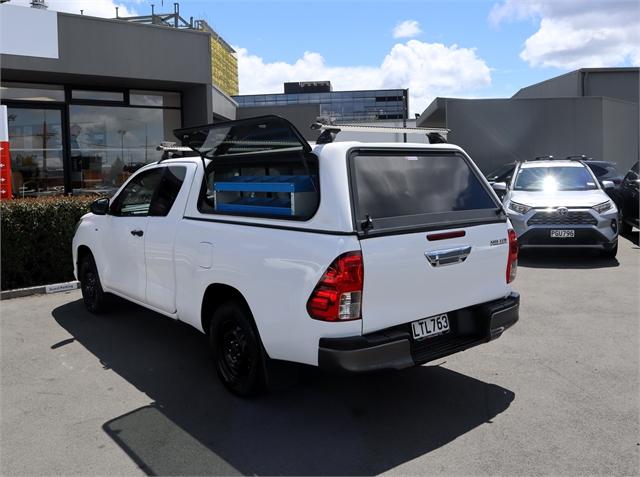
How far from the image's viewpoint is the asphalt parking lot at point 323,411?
11.1ft

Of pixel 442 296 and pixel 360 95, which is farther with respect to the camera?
pixel 360 95

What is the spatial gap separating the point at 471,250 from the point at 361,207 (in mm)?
950

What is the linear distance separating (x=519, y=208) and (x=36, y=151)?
10040 millimetres

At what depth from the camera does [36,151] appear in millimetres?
12664

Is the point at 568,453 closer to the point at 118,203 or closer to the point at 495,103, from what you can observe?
the point at 118,203

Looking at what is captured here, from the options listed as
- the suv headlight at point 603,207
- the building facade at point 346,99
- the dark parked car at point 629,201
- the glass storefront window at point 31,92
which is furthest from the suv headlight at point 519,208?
the building facade at point 346,99

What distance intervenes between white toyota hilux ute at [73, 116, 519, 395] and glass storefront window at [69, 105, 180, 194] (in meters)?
8.95

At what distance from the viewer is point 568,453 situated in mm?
3416

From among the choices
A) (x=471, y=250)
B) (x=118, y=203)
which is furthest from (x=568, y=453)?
(x=118, y=203)

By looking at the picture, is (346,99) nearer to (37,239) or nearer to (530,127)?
(530,127)

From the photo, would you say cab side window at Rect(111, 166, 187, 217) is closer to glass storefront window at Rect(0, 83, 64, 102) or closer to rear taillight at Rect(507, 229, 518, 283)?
rear taillight at Rect(507, 229, 518, 283)

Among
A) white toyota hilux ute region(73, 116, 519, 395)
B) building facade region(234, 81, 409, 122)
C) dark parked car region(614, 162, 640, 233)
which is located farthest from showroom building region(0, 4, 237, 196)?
building facade region(234, 81, 409, 122)

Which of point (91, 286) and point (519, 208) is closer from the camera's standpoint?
point (91, 286)

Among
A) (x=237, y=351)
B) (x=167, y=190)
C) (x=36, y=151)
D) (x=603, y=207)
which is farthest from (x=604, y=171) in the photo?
(x=36, y=151)
